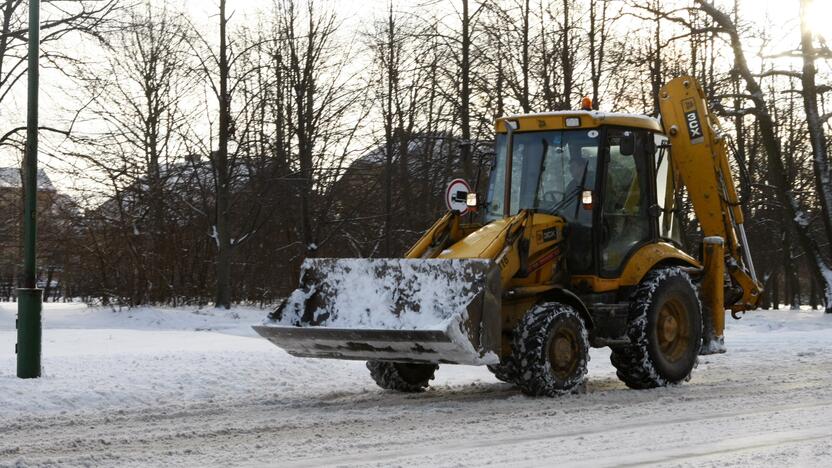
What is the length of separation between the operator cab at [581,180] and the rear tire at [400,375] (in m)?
1.67

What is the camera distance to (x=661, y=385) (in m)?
10.8

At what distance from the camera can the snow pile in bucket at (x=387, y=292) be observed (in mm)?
9273

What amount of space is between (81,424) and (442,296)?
3130 millimetres

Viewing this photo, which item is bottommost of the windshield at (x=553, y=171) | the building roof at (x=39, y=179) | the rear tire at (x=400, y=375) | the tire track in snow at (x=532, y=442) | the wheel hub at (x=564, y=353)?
the tire track in snow at (x=532, y=442)

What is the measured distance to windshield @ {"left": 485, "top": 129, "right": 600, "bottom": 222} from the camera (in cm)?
1062

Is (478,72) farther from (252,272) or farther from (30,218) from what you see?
(30,218)

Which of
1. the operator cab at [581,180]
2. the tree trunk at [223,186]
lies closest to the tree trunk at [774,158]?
the tree trunk at [223,186]

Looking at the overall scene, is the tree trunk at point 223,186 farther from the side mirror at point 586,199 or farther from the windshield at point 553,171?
the side mirror at point 586,199

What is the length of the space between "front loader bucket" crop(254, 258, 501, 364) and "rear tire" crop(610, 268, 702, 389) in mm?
1987

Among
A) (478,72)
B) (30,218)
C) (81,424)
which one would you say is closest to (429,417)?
(81,424)

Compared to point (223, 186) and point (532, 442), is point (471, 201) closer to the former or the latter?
point (532, 442)

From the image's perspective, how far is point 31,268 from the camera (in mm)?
11117

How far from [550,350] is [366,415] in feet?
6.26

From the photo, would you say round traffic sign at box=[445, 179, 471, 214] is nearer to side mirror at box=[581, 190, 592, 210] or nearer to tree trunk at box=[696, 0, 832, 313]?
side mirror at box=[581, 190, 592, 210]
